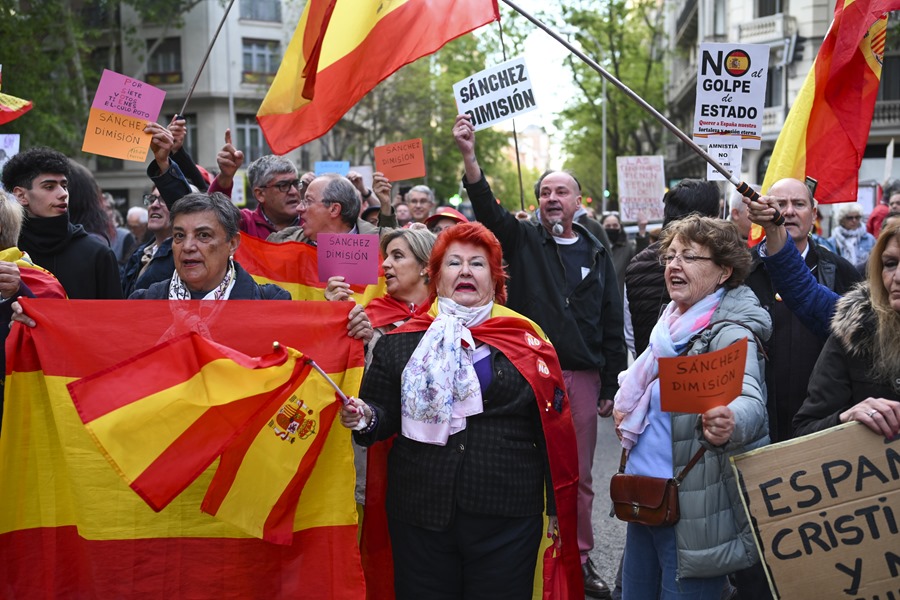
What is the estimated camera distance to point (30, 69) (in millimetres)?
25562

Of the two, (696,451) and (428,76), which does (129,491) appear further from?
Answer: (428,76)

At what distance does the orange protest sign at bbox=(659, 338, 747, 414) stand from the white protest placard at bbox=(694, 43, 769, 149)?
241cm

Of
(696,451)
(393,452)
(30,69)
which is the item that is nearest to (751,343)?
(696,451)

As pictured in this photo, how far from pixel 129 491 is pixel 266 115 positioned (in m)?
2.64

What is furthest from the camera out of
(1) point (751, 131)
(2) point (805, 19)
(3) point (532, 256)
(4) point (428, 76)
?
(4) point (428, 76)

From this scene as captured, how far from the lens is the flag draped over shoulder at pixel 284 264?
5715mm

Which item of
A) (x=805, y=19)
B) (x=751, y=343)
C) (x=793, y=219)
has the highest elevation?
(x=805, y=19)

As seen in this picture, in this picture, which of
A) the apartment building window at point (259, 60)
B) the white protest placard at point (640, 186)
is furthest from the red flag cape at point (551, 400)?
the apartment building window at point (259, 60)

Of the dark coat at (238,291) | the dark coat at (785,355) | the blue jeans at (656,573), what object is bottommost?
the blue jeans at (656,573)

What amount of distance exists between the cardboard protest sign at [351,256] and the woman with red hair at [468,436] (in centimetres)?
69

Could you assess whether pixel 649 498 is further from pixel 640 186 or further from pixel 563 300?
pixel 640 186

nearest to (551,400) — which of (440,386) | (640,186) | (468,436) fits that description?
(468,436)

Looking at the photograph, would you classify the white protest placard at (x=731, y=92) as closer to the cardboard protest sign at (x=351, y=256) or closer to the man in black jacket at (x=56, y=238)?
the cardboard protest sign at (x=351, y=256)

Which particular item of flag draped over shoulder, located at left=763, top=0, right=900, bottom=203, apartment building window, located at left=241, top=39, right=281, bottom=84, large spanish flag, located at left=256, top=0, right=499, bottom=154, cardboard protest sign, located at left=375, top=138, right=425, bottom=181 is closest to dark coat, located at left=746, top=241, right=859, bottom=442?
flag draped over shoulder, located at left=763, top=0, right=900, bottom=203
